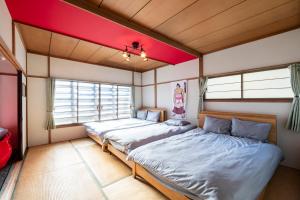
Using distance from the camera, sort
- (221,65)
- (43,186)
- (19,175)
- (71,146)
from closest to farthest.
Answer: (43,186), (19,175), (221,65), (71,146)

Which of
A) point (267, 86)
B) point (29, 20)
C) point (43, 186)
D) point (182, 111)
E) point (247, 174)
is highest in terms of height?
point (29, 20)

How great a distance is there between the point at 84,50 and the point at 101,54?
0.44 meters

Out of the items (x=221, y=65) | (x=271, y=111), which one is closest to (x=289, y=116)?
(x=271, y=111)

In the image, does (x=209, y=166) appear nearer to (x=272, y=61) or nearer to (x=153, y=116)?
(x=272, y=61)

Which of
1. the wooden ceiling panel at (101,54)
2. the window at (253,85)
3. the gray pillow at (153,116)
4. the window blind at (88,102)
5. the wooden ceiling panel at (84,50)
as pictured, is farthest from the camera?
the gray pillow at (153,116)

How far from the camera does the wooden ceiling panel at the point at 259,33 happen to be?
226 centimetres

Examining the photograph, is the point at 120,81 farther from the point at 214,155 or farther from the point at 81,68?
the point at 214,155

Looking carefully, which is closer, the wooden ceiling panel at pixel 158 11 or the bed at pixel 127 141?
the wooden ceiling panel at pixel 158 11

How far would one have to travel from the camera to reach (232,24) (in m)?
2.31

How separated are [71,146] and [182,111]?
3.25m

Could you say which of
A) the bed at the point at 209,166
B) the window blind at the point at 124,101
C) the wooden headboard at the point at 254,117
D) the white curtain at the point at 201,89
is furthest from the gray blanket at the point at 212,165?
the window blind at the point at 124,101

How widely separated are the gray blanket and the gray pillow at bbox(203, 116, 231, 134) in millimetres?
487

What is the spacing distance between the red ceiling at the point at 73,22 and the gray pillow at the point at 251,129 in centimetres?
223

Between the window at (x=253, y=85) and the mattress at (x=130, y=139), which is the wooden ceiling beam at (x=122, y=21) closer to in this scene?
the window at (x=253, y=85)
